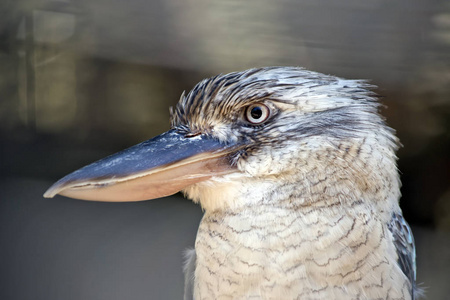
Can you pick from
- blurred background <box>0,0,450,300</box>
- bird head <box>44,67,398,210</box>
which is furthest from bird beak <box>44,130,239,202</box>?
blurred background <box>0,0,450,300</box>

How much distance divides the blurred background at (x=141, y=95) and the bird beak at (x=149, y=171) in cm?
54

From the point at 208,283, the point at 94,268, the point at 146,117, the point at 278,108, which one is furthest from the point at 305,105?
the point at 94,268

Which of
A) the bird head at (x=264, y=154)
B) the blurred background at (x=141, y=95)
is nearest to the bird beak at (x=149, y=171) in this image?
the bird head at (x=264, y=154)

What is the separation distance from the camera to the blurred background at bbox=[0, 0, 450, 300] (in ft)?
4.39

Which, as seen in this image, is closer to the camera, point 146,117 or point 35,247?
point 35,247

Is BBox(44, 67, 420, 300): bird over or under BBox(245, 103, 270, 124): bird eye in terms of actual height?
under

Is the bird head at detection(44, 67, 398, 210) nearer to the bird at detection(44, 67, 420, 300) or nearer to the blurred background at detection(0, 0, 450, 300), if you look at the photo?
the bird at detection(44, 67, 420, 300)

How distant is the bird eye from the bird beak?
59mm

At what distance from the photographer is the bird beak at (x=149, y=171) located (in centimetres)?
91

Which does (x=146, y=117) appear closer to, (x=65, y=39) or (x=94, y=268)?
(x=65, y=39)

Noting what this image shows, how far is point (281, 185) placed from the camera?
92cm

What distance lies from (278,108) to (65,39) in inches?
35.6

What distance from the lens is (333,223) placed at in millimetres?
899

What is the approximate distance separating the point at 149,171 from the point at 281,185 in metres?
0.24
